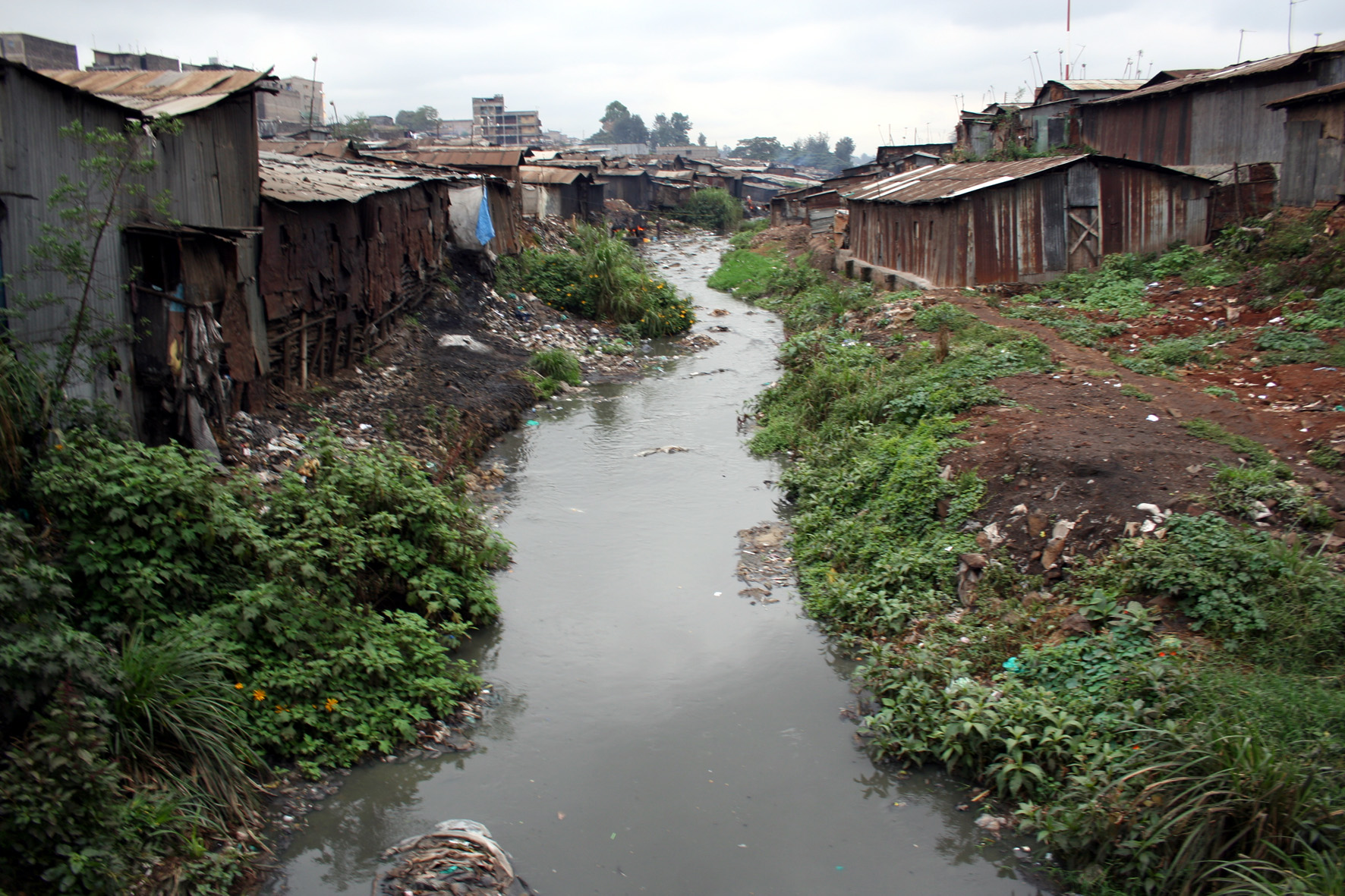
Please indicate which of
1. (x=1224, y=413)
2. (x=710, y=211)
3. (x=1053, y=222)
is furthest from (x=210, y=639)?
(x=710, y=211)

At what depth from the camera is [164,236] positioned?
20.2ft

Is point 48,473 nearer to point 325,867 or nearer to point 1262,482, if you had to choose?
point 325,867

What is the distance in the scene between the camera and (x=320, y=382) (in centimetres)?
940

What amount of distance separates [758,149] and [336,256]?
300ft

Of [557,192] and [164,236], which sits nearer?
[164,236]

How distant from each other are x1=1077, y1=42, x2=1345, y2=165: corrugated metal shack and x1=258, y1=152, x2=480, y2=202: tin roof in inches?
512

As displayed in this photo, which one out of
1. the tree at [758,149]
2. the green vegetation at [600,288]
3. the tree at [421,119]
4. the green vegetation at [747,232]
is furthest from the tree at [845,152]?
the green vegetation at [600,288]

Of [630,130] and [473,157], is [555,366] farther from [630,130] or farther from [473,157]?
[630,130]

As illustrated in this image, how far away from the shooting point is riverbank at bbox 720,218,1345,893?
3.94 meters

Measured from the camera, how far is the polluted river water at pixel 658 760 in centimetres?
440

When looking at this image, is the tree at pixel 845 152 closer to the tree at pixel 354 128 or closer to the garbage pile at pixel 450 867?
the tree at pixel 354 128

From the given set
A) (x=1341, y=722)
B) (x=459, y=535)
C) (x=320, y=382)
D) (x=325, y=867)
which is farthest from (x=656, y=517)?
(x=1341, y=722)

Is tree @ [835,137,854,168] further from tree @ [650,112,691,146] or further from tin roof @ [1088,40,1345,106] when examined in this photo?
tin roof @ [1088,40,1345,106]

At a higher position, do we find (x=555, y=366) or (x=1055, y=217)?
(x=1055, y=217)
